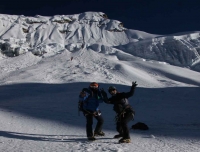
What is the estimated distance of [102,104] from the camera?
14.5 m

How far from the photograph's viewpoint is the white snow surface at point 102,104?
6325mm

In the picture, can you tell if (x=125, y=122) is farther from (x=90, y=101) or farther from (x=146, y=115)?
(x=146, y=115)

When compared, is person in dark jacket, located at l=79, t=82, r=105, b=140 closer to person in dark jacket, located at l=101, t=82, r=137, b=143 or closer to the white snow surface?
person in dark jacket, located at l=101, t=82, r=137, b=143

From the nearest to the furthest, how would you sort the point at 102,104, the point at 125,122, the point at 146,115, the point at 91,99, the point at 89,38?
the point at 125,122 → the point at 91,99 → the point at 146,115 → the point at 102,104 → the point at 89,38

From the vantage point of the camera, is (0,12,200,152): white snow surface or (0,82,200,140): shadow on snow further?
(0,82,200,140): shadow on snow

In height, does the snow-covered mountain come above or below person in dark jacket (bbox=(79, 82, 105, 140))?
above

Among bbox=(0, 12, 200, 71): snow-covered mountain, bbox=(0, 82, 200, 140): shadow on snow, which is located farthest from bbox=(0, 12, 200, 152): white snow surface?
bbox=(0, 12, 200, 71): snow-covered mountain

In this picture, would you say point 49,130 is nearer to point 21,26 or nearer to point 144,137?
point 144,137

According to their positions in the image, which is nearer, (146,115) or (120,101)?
(120,101)

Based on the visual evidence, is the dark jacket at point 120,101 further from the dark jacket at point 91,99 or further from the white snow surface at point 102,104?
the white snow surface at point 102,104

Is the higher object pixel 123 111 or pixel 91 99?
pixel 91 99

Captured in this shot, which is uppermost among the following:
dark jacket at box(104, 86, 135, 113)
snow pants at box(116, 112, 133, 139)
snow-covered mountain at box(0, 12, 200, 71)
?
snow-covered mountain at box(0, 12, 200, 71)

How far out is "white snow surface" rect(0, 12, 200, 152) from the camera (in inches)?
249

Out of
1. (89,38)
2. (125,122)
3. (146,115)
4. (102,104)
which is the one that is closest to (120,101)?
(125,122)
